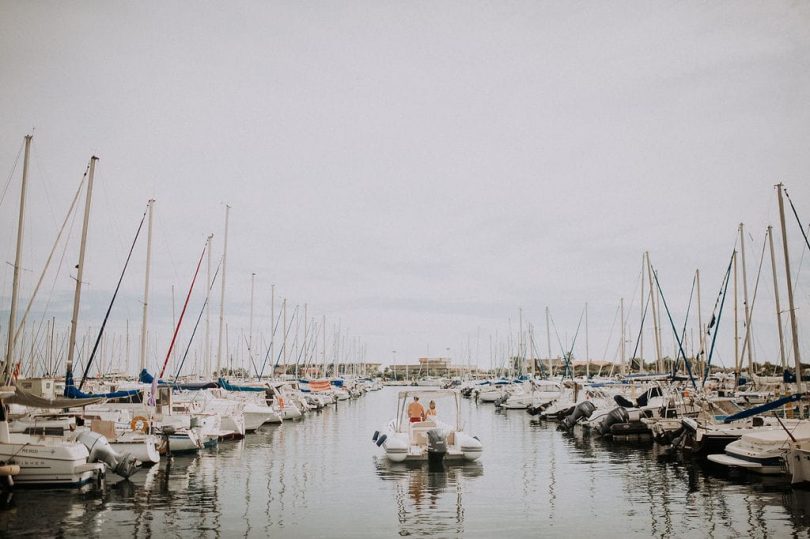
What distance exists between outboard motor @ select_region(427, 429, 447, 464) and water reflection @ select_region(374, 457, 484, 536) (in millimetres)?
288

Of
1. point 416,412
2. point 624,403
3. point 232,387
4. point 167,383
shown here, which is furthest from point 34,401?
point 624,403

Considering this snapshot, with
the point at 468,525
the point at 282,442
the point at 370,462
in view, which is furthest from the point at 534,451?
the point at 468,525

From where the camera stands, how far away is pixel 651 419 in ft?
109

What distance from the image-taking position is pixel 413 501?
18.1 meters

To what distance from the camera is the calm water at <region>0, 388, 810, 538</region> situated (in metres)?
14.9

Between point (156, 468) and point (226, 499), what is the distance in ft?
23.1

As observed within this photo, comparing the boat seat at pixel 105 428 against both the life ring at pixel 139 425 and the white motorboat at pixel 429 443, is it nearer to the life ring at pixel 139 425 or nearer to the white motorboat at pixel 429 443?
the life ring at pixel 139 425

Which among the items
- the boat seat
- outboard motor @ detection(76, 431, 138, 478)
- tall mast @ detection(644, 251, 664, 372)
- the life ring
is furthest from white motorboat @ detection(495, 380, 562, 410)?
outboard motor @ detection(76, 431, 138, 478)

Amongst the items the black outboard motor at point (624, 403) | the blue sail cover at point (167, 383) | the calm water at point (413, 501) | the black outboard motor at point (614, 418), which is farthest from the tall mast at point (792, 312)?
the blue sail cover at point (167, 383)

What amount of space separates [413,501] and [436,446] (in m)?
5.37

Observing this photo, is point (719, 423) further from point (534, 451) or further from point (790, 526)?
point (790, 526)

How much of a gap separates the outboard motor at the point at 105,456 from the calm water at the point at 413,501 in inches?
23.1

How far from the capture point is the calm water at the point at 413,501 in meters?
14.9

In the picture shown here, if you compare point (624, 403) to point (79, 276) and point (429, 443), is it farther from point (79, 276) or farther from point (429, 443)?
point (79, 276)
